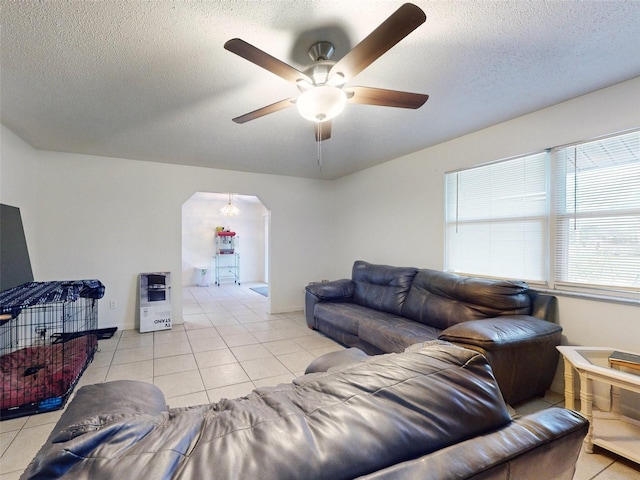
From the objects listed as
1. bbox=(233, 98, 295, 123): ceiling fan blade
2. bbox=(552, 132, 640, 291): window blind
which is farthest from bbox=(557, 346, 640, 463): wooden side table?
bbox=(233, 98, 295, 123): ceiling fan blade

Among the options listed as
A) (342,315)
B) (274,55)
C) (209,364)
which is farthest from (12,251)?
(342,315)

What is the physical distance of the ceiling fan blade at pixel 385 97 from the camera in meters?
1.83

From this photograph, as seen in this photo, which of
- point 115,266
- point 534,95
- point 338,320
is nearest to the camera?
point 534,95

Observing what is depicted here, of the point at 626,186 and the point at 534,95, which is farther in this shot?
the point at 534,95

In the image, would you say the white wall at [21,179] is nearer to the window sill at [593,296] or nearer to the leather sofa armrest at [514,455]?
the leather sofa armrest at [514,455]

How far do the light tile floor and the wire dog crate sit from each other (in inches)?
5.3

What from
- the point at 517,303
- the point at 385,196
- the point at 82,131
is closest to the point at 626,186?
the point at 517,303

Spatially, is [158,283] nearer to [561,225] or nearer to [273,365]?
[273,365]

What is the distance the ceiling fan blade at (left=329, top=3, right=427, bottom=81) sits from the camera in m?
1.22

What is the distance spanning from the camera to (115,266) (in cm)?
418

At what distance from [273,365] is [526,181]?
3.08 m

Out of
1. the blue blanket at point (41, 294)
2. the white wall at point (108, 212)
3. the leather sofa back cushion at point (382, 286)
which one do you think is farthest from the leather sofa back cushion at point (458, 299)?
the blue blanket at point (41, 294)

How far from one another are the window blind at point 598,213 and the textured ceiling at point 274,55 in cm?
51

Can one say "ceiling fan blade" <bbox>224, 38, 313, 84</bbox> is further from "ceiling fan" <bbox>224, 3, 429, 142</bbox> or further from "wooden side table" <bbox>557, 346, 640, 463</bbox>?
"wooden side table" <bbox>557, 346, 640, 463</bbox>
